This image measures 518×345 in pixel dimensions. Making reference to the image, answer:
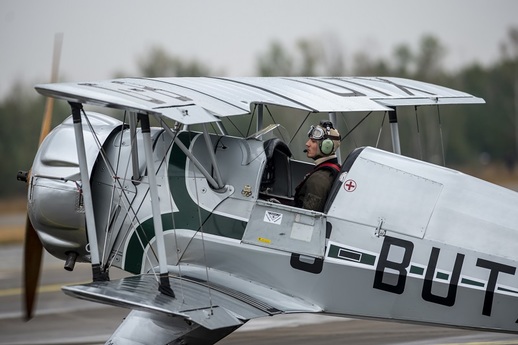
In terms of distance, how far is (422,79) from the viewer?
45781 millimetres

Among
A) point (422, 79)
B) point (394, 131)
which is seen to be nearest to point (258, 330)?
point (394, 131)

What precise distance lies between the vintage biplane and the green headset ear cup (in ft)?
0.87

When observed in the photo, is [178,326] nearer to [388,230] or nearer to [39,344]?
[388,230]

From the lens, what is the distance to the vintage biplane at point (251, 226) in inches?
268

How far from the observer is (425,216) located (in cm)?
695

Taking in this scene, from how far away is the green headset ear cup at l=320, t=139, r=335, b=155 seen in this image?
7566 mm

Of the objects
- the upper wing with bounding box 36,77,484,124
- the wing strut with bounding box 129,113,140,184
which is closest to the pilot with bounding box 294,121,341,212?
the upper wing with bounding box 36,77,484,124

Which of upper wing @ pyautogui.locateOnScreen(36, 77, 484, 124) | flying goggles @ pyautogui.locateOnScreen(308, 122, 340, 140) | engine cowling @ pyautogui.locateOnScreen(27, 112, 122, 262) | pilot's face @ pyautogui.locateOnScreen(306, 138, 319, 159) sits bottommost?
engine cowling @ pyautogui.locateOnScreen(27, 112, 122, 262)

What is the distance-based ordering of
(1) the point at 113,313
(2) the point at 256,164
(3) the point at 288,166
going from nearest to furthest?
(2) the point at 256,164
(3) the point at 288,166
(1) the point at 113,313

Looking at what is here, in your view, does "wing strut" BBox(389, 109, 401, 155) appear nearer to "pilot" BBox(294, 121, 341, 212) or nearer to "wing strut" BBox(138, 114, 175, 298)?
"pilot" BBox(294, 121, 341, 212)

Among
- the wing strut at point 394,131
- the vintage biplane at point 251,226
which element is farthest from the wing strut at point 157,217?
the wing strut at point 394,131

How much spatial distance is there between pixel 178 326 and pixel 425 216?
2078mm

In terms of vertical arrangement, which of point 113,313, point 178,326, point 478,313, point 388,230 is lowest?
point 113,313

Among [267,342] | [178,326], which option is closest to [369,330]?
[267,342]
